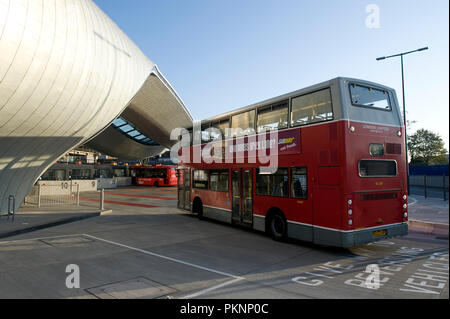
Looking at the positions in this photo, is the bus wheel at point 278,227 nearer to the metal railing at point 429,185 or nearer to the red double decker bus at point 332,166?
the red double decker bus at point 332,166

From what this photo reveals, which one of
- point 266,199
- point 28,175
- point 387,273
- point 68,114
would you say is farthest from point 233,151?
point 28,175

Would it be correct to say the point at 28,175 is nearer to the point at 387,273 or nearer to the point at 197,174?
the point at 197,174

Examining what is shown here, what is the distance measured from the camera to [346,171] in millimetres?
7277

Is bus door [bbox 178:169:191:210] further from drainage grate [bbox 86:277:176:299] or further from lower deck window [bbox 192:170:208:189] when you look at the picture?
drainage grate [bbox 86:277:176:299]

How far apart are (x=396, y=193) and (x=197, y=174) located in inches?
329

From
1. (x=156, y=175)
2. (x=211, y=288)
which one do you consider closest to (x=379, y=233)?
(x=211, y=288)

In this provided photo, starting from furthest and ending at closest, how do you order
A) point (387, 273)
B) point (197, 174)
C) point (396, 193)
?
point (197, 174), point (396, 193), point (387, 273)

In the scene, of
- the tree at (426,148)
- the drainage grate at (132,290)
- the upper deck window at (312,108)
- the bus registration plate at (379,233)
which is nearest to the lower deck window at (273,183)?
the upper deck window at (312,108)

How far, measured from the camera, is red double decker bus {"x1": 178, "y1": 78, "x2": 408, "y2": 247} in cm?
735

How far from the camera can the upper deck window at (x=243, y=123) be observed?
407 inches

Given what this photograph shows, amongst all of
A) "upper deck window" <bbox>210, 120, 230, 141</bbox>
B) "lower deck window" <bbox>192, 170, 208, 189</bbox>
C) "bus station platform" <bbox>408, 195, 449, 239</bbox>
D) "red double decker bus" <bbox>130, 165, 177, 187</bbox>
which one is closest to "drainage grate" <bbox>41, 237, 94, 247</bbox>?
"lower deck window" <bbox>192, 170, 208, 189</bbox>

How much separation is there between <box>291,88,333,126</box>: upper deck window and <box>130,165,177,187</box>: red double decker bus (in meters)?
32.3

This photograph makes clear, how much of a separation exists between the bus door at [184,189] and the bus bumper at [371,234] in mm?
8788

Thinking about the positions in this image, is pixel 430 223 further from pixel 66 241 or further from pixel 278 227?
pixel 66 241
